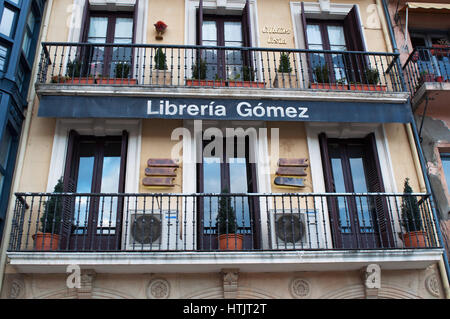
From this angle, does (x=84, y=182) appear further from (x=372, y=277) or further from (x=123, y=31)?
Result: (x=372, y=277)

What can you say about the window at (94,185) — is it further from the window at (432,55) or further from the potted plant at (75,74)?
the window at (432,55)

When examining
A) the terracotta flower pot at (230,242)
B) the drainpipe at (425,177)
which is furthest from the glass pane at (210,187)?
the drainpipe at (425,177)

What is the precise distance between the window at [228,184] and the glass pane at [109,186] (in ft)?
5.36

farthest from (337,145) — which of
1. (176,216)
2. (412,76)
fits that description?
(176,216)

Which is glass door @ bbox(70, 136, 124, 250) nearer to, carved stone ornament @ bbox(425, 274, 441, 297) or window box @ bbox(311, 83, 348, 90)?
window box @ bbox(311, 83, 348, 90)

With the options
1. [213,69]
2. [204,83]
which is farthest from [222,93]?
[213,69]

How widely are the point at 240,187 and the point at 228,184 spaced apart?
10.3 inches

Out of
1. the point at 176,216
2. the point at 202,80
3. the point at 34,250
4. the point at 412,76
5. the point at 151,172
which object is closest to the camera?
the point at 34,250

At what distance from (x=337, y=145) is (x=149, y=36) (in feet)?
15.9

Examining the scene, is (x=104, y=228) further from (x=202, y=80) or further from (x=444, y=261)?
(x=444, y=261)

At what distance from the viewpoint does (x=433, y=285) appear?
28.7 feet

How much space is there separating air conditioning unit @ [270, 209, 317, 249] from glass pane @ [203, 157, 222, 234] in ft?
3.64

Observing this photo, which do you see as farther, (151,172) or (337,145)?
(337,145)
